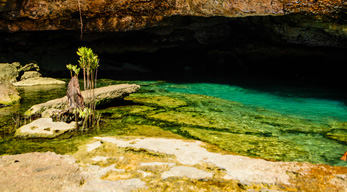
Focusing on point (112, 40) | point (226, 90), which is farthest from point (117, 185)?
point (112, 40)

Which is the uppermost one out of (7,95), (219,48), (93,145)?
(219,48)

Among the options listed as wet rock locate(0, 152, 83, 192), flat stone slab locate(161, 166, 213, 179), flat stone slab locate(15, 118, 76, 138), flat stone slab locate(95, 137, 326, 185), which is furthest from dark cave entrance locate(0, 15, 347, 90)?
wet rock locate(0, 152, 83, 192)

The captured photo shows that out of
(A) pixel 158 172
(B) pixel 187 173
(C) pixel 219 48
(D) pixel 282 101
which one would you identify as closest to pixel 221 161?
(B) pixel 187 173

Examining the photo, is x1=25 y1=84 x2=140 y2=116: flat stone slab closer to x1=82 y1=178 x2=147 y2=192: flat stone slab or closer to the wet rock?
the wet rock

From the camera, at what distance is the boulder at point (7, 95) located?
291 inches

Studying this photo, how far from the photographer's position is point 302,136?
5.40 meters

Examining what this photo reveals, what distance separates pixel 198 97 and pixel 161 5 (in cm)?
353

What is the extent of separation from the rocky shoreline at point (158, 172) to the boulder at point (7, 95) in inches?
176

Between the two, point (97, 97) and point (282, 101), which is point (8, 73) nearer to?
point (97, 97)

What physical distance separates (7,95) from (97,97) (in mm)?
2825

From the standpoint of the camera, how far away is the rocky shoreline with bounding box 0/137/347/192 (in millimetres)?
2986

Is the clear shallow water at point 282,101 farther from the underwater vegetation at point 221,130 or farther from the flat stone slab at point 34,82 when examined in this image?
the flat stone slab at point 34,82

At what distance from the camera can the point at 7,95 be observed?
7547 millimetres

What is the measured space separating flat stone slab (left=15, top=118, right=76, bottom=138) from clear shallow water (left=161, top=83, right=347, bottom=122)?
588 centimetres
